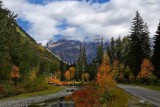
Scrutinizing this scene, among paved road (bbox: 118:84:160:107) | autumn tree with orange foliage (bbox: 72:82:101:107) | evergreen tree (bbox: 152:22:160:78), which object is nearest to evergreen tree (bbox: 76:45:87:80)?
evergreen tree (bbox: 152:22:160:78)

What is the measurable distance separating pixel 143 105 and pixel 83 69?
147 meters

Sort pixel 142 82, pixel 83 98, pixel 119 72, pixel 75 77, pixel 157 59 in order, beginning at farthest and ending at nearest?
1. pixel 75 77
2. pixel 119 72
3. pixel 142 82
4. pixel 157 59
5. pixel 83 98

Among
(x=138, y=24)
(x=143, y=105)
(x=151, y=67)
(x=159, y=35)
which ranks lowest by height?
(x=143, y=105)

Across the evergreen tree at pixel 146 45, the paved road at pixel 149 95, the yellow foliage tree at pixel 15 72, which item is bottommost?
the paved road at pixel 149 95

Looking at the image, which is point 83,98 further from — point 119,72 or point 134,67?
point 119,72

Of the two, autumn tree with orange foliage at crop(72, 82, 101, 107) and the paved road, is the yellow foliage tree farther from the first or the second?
autumn tree with orange foliage at crop(72, 82, 101, 107)

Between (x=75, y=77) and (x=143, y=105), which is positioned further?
(x=75, y=77)

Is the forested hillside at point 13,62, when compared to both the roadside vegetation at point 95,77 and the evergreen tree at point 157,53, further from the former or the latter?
the evergreen tree at point 157,53

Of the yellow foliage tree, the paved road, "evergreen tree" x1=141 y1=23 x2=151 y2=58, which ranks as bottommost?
the paved road

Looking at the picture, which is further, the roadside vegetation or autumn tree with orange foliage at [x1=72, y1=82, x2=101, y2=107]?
the roadside vegetation

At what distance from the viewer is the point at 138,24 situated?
107 metres

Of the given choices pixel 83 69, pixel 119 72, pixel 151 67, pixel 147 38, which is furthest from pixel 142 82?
pixel 83 69

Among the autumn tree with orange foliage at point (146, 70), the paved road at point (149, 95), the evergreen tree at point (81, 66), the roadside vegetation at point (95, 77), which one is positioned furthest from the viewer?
the evergreen tree at point (81, 66)

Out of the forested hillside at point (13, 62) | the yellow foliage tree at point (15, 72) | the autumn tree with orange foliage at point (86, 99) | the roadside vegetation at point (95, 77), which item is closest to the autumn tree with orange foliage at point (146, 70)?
the roadside vegetation at point (95, 77)
